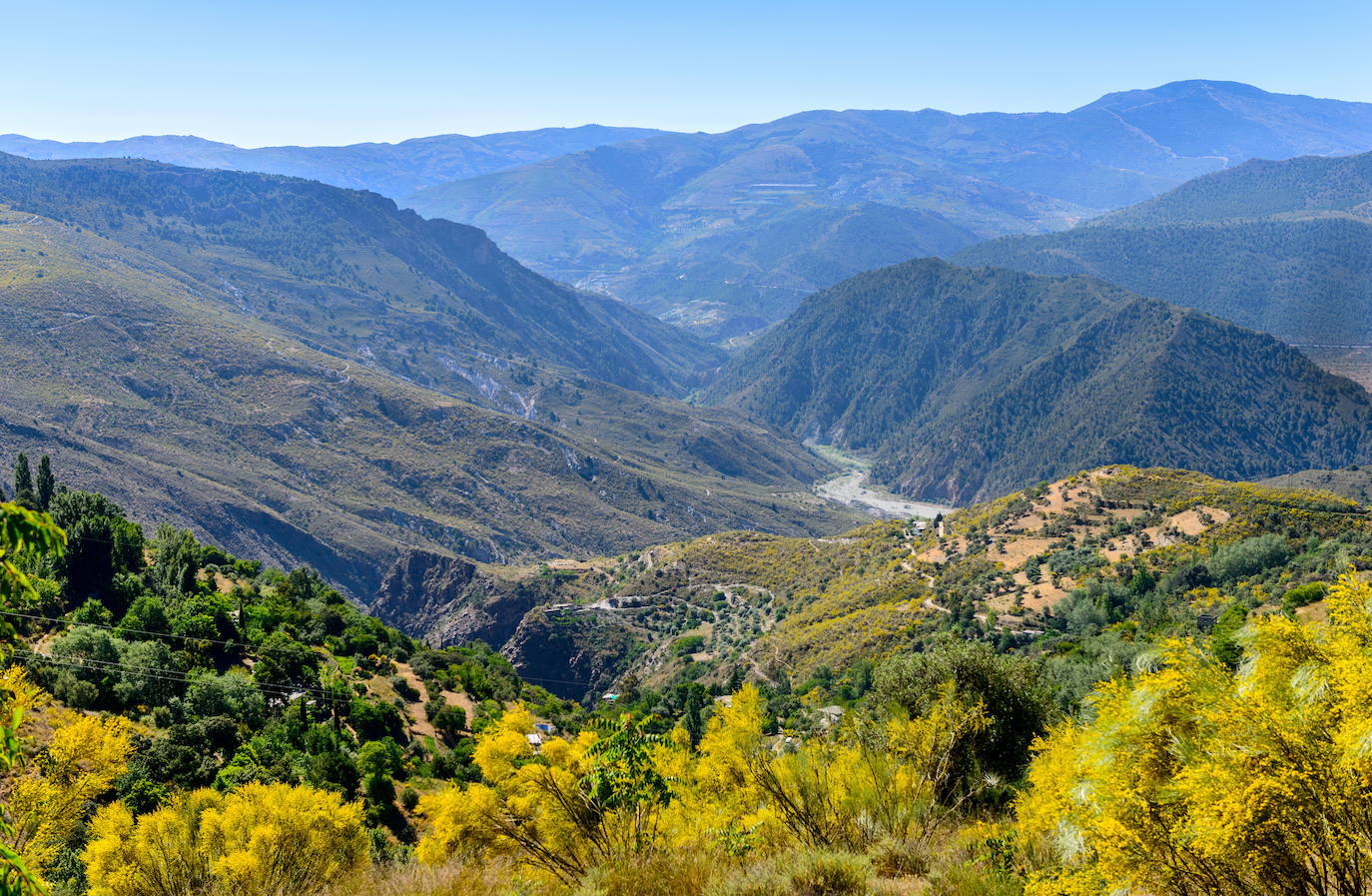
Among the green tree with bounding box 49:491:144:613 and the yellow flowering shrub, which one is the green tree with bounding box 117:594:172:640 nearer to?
the green tree with bounding box 49:491:144:613

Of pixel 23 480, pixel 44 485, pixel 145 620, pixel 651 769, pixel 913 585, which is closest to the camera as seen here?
pixel 651 769

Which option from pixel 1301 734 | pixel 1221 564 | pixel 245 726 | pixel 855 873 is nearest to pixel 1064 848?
pixel 855 873

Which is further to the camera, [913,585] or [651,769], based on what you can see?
[913,585]

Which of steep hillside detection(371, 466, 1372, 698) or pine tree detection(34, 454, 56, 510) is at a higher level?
pine tree detection(34, 454, 56, 510)

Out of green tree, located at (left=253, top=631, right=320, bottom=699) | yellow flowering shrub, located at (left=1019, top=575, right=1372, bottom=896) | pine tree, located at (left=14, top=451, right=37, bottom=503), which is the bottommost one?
green tree, located at (left=253, top=631, right=320, bottom=699)

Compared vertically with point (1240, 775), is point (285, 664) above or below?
below

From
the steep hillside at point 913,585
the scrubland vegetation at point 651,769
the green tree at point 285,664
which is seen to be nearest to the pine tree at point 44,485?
the scrubland vegetation at point 651,769

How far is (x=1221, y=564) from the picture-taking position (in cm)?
6719

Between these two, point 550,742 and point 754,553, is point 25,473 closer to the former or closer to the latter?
point 550,742

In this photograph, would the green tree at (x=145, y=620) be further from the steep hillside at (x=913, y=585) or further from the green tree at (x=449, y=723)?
the steep hillside at (x=913, y=585)

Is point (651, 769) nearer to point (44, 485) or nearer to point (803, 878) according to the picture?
point (803, 878)

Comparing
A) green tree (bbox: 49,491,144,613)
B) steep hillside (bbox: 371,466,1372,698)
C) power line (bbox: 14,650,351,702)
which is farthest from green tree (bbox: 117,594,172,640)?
steep hillside (bbox: 371,466,1372,698)

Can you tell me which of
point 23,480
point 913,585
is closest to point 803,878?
point 23,480

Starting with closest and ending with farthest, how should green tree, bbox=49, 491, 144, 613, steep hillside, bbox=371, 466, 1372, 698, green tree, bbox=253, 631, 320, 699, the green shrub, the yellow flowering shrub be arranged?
the yellow flowering shrub → the green shrub → green tree, bbox=253, 631, 320, 699 → green tree, bbox=49, 491, 144, 613 → steep hillside, bbox=371, 466, 1372, 698
